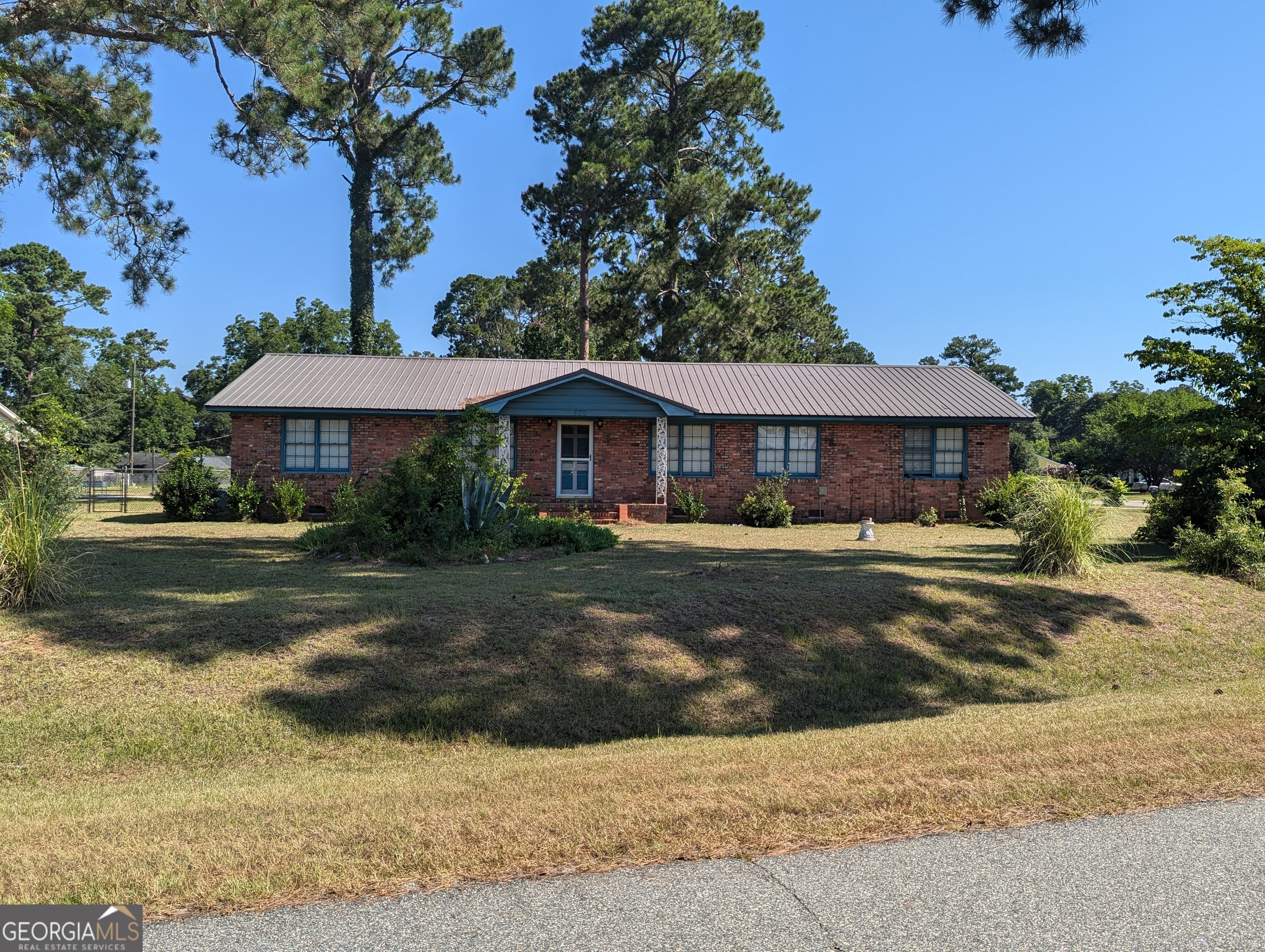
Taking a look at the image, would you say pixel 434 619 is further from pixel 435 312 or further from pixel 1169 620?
pixel 435 312

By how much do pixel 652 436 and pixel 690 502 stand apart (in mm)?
1894

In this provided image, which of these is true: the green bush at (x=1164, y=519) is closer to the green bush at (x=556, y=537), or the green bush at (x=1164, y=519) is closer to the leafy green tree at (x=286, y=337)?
the green bush at (x=556, y=537)

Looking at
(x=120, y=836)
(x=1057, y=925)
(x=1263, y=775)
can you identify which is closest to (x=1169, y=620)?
(x=1263, y=775)

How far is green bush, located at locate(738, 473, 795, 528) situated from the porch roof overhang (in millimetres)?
2588

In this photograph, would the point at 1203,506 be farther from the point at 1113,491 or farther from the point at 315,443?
the point at 315,443

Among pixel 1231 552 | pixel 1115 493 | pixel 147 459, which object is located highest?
pixel 147 459

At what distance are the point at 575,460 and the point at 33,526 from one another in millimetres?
14078

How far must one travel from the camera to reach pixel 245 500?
2039 cm

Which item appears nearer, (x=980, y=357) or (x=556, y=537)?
(x=556, y=537)

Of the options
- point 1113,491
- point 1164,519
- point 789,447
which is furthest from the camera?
point 789,447

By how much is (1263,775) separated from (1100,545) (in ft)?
28.2

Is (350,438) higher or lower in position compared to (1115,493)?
higher

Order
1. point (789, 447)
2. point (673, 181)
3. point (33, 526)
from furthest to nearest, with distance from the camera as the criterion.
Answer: point (673, 181), point (789, 447), point (33, 526)

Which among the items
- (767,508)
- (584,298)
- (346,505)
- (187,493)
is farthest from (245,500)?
(584,298)
